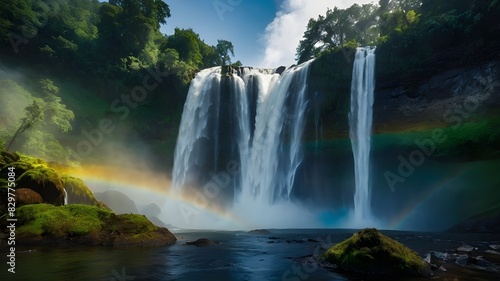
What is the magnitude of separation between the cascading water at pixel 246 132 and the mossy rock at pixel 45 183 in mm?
19199

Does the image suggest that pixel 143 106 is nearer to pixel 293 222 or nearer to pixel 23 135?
pixel 23 135

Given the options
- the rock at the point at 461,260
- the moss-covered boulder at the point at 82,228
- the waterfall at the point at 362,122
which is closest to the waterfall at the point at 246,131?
the waterfall at the point at 362,122

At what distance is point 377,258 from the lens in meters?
7.40

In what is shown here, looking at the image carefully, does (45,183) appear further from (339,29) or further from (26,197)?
(339,29)

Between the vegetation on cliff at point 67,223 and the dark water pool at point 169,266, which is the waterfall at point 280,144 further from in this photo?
the dark water pool at point 169,266

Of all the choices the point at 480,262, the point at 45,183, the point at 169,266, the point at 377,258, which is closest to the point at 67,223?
the point at 45,183

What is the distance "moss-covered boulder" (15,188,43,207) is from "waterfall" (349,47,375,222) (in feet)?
78.4

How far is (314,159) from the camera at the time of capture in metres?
32.4

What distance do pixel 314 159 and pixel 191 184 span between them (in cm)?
1463

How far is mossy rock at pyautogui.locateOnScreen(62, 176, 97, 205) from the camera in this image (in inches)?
717

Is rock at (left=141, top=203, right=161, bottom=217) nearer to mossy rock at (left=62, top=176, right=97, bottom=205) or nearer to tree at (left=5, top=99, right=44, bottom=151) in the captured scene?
mossy rock at (left=62, top=176, right=97, bottom=205)

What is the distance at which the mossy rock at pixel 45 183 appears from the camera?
15.2 meters

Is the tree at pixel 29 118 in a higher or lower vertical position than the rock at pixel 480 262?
higher

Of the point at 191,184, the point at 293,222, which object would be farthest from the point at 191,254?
the point at 191,184
